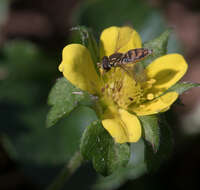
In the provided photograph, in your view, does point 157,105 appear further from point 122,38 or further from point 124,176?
point 124,176

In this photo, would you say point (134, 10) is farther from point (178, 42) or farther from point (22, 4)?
point (22, 4)

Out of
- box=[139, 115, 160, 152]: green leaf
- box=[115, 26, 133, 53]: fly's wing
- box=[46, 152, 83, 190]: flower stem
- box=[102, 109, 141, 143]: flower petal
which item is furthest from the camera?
box=[46, 152, 83, 190]: flower stem

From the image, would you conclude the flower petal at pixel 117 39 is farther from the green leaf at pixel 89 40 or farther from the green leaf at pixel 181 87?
the green leaf at pixel 181 87

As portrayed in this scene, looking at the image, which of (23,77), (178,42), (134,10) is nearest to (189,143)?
(178,42)

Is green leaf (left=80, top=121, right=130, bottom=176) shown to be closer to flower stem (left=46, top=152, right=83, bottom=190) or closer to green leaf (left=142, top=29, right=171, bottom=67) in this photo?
flower stem (left=46, top=152, right=83, bottom=190)

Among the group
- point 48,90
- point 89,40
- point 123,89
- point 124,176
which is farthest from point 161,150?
point 48,90

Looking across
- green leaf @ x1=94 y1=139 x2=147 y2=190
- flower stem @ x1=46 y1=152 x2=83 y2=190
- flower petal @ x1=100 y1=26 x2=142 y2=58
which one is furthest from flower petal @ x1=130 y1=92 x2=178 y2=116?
green leaf @ x1=94 y1=139 x2=147 y2=190

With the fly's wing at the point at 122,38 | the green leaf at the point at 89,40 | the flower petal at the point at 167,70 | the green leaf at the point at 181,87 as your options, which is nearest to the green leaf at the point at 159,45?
the flower petal at the point at 167,70
